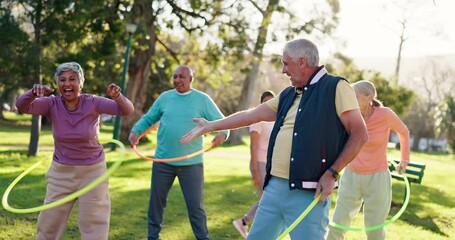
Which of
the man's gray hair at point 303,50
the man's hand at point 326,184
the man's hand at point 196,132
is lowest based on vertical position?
the man's hand at point 326,184

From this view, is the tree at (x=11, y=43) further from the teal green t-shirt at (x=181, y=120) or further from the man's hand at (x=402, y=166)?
the man's hand at (x=402, y=166)

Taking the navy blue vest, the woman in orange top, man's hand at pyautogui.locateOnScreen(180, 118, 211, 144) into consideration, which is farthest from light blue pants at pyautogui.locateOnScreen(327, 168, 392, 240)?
the navy blue vest

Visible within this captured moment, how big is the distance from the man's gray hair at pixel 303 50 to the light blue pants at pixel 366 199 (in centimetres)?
275

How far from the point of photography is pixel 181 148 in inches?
280

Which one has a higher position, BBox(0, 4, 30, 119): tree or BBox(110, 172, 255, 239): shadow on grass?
BBox(0, 4, 30, 119): tree

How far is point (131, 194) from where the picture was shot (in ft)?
38.6

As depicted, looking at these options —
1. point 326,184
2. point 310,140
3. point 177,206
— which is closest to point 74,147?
point 310,140

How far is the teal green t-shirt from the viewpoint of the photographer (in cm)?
Answer: 713

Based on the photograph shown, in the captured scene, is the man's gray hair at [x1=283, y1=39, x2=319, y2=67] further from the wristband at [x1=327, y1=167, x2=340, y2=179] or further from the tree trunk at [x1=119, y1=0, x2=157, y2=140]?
the tree trunk at [x1=119, y1=0, x2=157, y2=140]

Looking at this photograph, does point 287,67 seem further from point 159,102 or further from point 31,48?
point 31,48

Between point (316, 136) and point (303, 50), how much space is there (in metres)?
0.63

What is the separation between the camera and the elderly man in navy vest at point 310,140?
4.22m

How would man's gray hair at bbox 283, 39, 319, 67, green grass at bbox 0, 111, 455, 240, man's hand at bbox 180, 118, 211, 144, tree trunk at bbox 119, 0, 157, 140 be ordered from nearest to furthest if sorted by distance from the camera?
man's gray hair at bbox 283, 39, 319, 67
man's hand at bbox 180, 118, 211, 144
green grass at bbox 0, 111, 455, 240
tree trunk at bbox 119, 0, 157, 140

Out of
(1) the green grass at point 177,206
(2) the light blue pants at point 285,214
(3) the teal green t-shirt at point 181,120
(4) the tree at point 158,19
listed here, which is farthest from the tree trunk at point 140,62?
(2) the light blue pants at point 285,214
